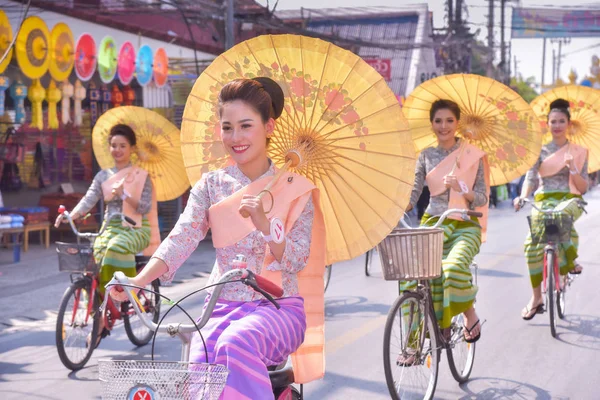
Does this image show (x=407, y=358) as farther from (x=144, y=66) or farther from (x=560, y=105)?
(x=144, y=66)

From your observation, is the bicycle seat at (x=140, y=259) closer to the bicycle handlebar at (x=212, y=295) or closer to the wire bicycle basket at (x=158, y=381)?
the bicycle handlebar at (x=212, y=295)

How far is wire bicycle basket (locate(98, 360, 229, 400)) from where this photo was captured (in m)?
2.59

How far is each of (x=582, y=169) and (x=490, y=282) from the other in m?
3.04

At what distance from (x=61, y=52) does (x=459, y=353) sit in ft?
28.9

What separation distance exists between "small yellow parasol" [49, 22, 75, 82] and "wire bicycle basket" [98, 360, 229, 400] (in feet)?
36.3

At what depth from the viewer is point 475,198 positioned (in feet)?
21.9

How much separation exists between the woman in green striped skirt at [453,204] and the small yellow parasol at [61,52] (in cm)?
782

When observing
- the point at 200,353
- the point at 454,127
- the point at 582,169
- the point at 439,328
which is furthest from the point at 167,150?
the point at 200,353

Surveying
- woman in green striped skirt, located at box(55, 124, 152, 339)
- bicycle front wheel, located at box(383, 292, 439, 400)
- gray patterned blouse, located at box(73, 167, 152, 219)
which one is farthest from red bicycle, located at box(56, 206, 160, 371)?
bicycle front wheel, located at box(383, 292, 439, 400)

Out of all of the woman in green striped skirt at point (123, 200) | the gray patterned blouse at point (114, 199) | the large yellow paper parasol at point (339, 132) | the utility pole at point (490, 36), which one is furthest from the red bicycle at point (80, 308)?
the utility pole at point (490, 36)

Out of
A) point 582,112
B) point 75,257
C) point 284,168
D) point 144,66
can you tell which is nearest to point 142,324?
point 75,257

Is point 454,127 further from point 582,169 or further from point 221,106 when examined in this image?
point 221,106

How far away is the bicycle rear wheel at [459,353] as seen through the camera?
6.28m

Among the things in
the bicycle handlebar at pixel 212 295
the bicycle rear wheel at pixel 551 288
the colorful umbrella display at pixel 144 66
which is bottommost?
the bicycle rear wheel at pixel 551 288
